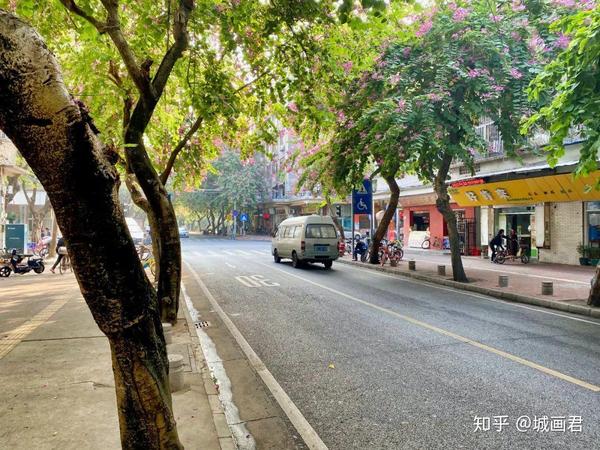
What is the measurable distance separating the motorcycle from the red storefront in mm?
20297

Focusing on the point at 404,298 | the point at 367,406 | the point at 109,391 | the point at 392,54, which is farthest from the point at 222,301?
the point at 392,54

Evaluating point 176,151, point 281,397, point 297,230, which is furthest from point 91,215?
point 297,230

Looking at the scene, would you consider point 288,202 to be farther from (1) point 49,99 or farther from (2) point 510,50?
(1) point 49,99

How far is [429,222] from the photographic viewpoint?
97.7ft

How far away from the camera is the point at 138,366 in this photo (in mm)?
2549

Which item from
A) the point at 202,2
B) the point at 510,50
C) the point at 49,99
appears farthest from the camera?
the point at 510,50

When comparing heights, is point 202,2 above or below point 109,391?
above

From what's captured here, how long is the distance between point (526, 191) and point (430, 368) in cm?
1673

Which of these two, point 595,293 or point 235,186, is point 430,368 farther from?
point 235,186

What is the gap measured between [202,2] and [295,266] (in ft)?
42.1

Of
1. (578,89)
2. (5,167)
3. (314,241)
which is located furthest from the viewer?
(5,167)

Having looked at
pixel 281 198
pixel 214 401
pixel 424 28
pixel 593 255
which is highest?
pixel 424 28

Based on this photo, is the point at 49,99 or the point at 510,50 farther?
the point at 510,50

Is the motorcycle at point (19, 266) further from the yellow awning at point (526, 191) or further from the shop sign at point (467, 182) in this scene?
the shop sign at point (467, 182)
